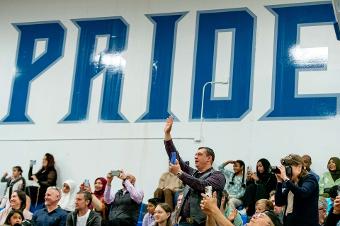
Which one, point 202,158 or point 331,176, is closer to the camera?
point 202,158

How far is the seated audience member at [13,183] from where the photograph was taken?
9.58m

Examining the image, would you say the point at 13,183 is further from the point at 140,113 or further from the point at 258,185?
the point at 258,185

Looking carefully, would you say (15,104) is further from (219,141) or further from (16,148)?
(219,141)

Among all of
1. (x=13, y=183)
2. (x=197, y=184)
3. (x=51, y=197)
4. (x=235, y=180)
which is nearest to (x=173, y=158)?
(x=197, y=184)

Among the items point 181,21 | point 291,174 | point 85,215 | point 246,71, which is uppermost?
point 181,21

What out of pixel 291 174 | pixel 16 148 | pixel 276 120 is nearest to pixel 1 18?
pixel 16 148

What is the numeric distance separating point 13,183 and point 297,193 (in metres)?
6.44

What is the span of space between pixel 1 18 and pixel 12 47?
737 millimetres

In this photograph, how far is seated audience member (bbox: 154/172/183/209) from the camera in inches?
337

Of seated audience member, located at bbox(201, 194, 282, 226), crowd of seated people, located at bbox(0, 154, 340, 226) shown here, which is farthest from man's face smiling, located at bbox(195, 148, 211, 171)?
seated audience member, located at bbox(201, 194, 282, 226)

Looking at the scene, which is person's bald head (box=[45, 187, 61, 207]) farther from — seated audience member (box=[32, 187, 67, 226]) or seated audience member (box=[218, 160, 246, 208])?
seated audience member (box=[218, 160, 246, 208])

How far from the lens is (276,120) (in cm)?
934

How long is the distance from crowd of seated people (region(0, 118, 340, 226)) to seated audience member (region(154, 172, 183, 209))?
0.05 feet

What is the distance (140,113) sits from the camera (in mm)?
10234
